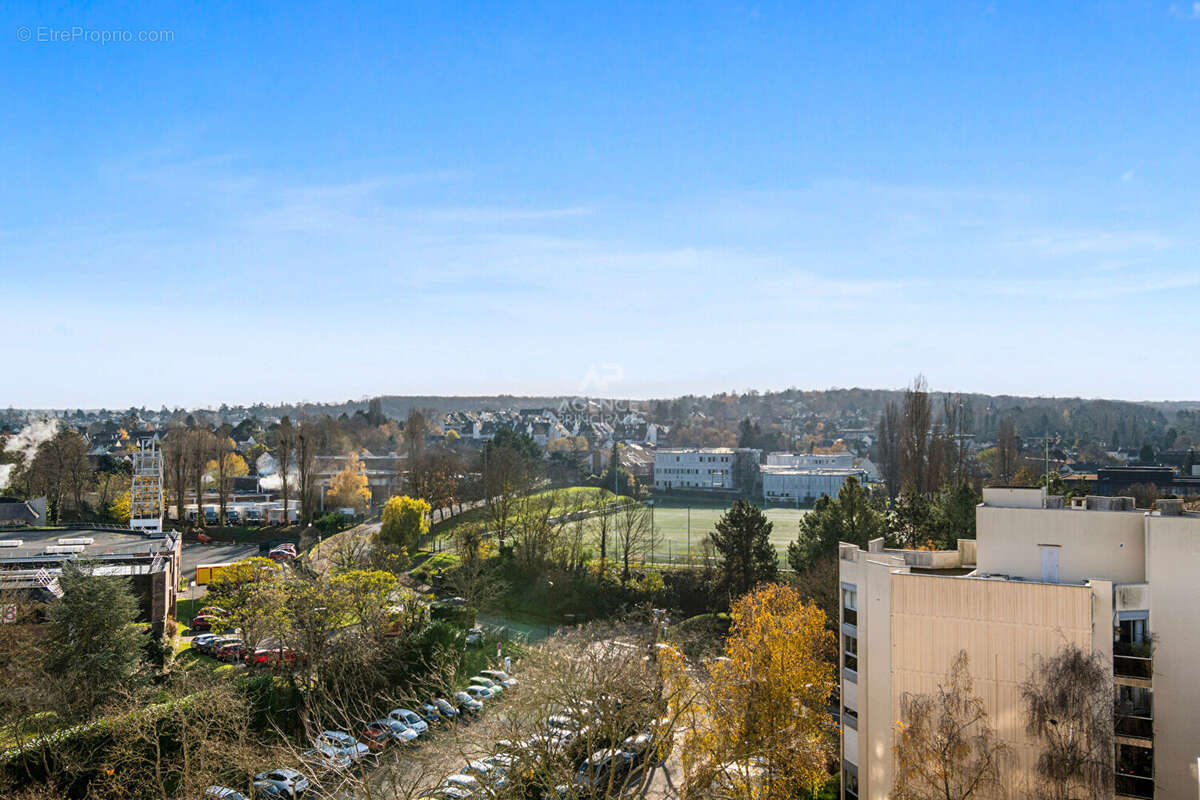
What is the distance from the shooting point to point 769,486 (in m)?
72.9

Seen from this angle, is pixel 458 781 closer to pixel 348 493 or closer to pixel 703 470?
pixel 348 493

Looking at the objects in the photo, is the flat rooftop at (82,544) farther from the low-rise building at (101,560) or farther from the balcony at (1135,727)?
the balcony at (1135,727)

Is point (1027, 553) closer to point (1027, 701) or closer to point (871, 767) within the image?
point (1027, 701)

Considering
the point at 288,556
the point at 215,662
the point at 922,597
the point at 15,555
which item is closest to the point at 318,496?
the point at 288,556

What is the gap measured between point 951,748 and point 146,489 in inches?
1485

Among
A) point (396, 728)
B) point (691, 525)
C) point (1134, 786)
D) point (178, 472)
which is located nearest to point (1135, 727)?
point (1134, 786)

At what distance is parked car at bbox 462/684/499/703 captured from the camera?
20.0 metres

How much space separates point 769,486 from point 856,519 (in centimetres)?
4537

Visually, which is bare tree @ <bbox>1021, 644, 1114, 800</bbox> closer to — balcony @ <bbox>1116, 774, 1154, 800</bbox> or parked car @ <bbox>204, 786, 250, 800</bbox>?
balcony @ <bbox>1116, 774, 1154, 800</bbox>

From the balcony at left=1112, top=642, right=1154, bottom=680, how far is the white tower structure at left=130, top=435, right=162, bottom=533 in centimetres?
3673

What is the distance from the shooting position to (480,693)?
20.4 m

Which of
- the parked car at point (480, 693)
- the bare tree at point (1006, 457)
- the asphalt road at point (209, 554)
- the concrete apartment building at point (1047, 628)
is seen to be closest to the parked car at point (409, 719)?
the parked car at point (480, 693)

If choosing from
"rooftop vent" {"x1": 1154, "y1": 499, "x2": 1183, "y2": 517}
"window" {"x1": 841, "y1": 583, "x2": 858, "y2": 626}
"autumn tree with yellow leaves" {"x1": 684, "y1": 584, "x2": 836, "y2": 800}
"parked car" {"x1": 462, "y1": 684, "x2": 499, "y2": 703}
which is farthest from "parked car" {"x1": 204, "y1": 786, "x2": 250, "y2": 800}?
"rooftop vent" {"x1": 1154, "y1": 499, "x2": 1183, "y2": 517}

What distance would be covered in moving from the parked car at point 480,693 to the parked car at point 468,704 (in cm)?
51
